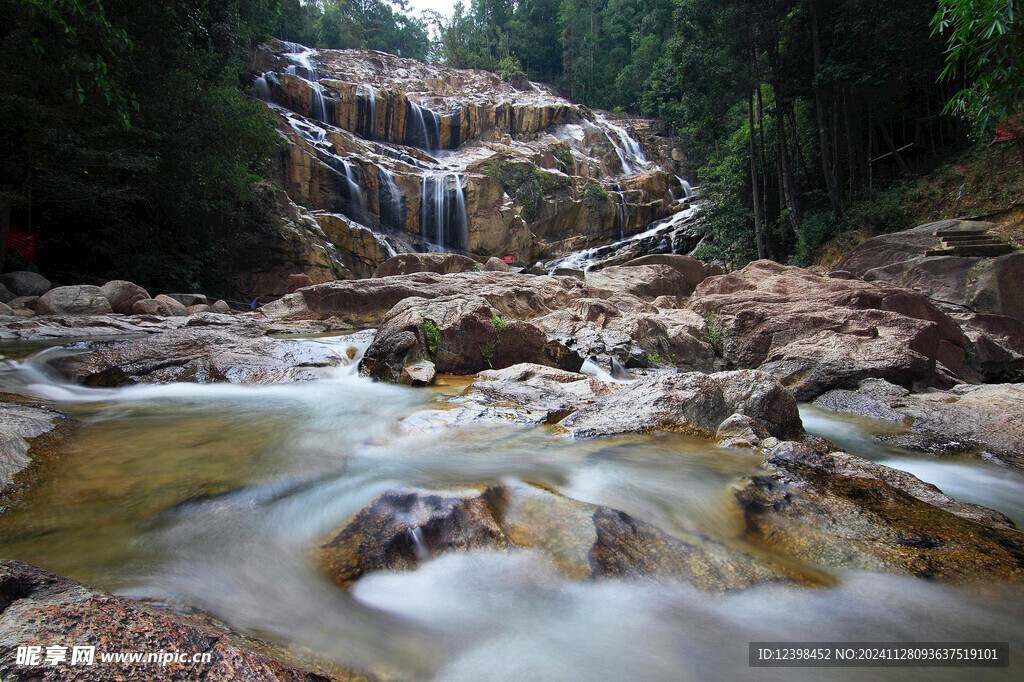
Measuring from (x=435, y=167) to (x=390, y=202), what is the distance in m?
5.04

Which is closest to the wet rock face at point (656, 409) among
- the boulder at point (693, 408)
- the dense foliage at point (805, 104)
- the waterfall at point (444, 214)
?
the boulder at point (693, 408)

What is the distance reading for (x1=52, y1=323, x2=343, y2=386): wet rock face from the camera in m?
5.04

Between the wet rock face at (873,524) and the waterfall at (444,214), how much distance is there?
22.9 m

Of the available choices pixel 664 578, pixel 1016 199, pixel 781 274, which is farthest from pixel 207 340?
pixel 1016 199

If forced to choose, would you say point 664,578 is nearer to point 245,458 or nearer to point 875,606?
point 875,606

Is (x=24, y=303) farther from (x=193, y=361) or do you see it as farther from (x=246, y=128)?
(x=246, y=128)

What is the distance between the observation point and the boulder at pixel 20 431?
2.58m

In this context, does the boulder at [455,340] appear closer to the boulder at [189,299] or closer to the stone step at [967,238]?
the boulder at [189,299]

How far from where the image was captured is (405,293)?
10.8 m

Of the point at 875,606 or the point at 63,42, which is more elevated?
the point at 63,42

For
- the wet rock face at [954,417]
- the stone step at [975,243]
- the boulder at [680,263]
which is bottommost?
the wet rock face at [954,417]

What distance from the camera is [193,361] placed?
551cm

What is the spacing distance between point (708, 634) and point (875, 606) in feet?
2.38

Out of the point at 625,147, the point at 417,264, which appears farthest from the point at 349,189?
the point at 625,147
